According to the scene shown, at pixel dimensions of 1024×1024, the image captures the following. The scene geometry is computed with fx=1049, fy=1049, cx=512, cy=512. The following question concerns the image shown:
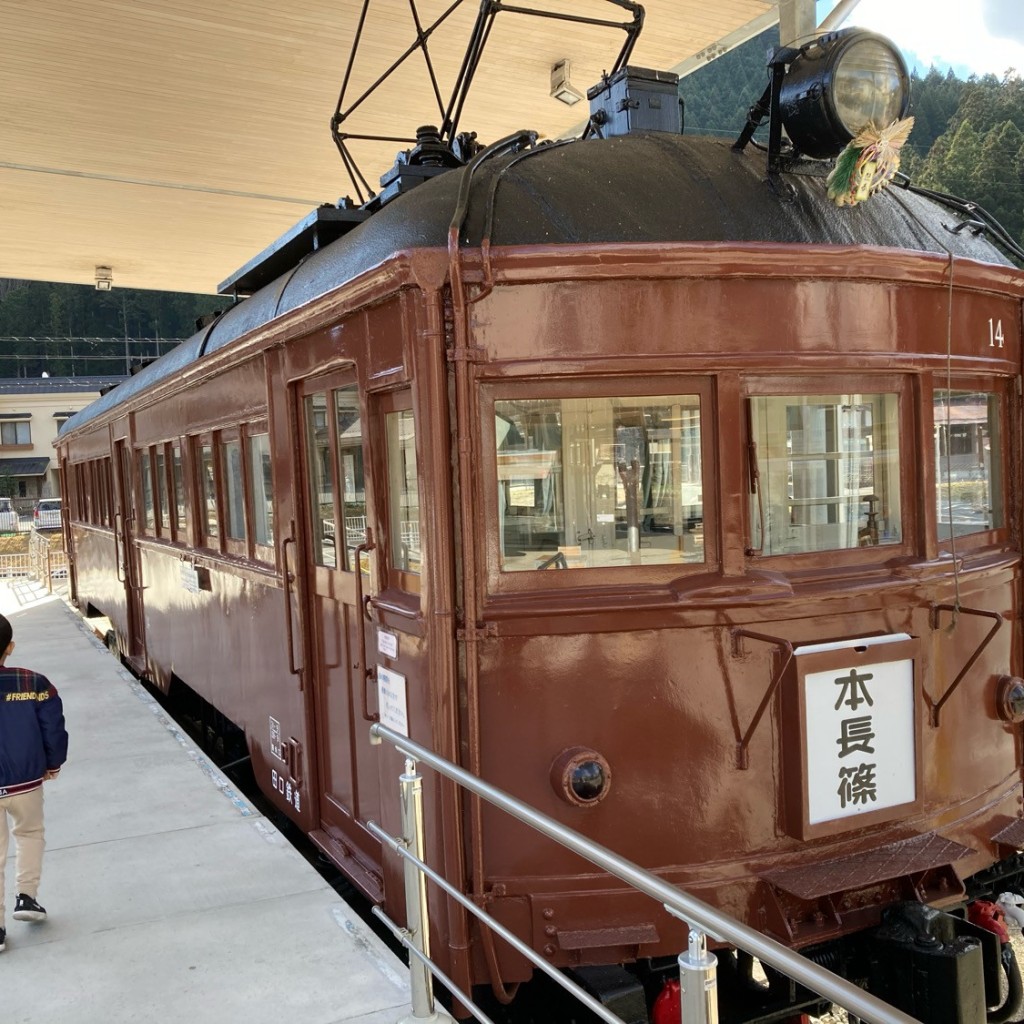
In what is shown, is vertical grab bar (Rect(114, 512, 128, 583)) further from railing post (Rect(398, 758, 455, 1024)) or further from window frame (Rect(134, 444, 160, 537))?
railing post (Rect(398, 758, 455, 1024))

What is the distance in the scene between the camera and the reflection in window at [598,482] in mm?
3385

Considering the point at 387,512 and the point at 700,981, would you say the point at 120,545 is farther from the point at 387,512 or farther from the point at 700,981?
the point at 700,981

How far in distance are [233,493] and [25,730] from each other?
226 cm

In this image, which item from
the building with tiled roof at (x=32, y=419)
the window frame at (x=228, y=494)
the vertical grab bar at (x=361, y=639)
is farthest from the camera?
the building with tiled roof at (x=32, y=419)

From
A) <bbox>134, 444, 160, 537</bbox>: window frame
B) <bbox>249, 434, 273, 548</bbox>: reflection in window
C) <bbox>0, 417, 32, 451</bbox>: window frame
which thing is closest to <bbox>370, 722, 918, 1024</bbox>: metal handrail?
<bbox>249, 434, 273, 548</bbox>: reflection in window

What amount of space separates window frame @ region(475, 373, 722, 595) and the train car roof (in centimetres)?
45

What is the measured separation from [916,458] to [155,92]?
8.73m

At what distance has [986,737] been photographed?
392 cm

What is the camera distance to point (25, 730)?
392 centimetres

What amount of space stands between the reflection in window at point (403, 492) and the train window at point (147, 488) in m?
5.35

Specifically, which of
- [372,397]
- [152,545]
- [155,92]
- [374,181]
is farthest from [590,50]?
[372,397]

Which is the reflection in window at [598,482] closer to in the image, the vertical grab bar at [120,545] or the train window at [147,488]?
the train window at [147,488]

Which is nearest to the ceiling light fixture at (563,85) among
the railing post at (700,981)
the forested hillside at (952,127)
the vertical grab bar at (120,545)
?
the vertical grab bar at (120,545)

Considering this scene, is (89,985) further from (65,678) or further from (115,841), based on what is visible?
(65,678)
